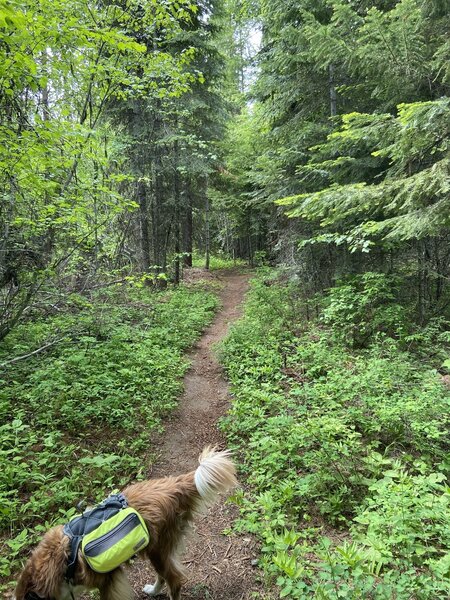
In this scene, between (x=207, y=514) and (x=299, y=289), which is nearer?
(x=207, y=514)

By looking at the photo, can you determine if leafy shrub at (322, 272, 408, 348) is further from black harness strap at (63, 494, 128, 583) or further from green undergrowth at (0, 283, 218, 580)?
black harness strap at (63, 494, 128, 583)

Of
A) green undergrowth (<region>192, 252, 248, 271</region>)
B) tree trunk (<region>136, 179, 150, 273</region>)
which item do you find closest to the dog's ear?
tree trunk (<region>136, 179, 150, 273</region>)

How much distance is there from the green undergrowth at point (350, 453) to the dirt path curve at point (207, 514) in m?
0.24

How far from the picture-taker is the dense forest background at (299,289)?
10.7 ft

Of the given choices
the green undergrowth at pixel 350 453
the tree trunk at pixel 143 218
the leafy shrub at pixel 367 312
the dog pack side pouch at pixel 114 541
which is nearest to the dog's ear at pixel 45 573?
the dog pack side pouch at pixel 114 541

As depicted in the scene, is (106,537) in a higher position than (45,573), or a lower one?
higher

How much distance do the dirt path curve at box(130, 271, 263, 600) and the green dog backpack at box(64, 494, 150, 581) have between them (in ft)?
2.53

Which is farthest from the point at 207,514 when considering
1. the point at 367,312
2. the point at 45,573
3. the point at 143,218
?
the point at 143,218

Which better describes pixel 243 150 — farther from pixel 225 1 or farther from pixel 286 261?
pixel 286 261

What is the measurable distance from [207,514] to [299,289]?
806 centimetres

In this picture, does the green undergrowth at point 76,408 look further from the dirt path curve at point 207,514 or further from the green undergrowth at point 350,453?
the green undergrowth at point 350,453

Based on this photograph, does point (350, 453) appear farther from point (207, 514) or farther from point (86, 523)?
point (86, 523)

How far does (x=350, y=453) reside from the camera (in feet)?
12.5

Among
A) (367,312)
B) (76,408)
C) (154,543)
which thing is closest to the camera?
(154,543)
